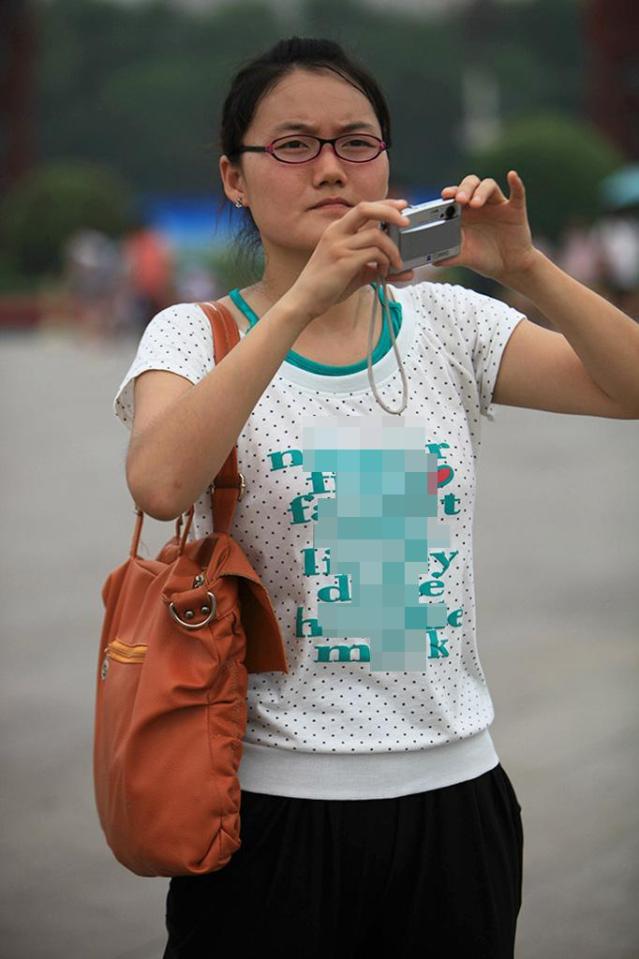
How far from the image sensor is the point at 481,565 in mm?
7027

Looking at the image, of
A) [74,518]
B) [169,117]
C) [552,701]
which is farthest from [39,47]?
[552,701]

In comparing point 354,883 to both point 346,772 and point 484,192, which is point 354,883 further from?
point 484,192

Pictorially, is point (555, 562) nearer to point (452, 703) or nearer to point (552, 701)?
point (552, 701)

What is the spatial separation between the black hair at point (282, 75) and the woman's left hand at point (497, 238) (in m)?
0.19

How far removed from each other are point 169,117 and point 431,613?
5373 centimetres

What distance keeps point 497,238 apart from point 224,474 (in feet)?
1.48

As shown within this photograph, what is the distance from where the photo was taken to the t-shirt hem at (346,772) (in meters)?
1.95

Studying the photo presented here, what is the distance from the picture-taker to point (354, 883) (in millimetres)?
1970

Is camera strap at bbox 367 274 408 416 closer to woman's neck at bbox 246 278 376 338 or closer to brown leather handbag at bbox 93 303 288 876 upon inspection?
woman's neck at bbox 246 278 376 338

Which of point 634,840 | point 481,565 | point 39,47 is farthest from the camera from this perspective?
point 39,47

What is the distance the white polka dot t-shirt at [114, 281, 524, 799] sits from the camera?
6.34 feet

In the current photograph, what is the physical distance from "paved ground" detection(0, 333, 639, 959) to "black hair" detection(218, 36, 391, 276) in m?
0.64

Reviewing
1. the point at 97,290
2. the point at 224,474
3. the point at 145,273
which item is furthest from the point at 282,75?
the point at 97,290

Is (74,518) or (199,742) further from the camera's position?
(74,518)
